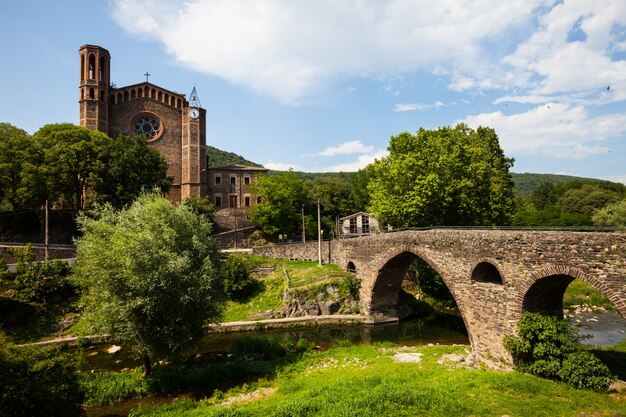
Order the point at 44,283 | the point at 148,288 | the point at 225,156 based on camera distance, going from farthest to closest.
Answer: the point at 225,156 < the point at 44,283 < the point at 148,288

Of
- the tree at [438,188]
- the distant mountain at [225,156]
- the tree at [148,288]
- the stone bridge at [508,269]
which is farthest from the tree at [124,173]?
the distant mountain at [225,156]

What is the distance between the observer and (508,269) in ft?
49.9

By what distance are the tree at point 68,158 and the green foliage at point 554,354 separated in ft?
144

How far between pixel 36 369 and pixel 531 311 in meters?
18.1

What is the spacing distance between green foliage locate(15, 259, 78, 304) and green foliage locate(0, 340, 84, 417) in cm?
1847

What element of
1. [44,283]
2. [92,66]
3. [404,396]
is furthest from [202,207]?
[404,396]

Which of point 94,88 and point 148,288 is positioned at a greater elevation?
point 94,88

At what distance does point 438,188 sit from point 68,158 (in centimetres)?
4049

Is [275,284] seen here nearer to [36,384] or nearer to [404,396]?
[404,396]

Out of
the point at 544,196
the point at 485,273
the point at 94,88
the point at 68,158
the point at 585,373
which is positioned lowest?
the point at 585,373

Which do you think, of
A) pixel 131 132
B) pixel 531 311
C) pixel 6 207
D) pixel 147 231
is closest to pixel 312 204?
pixel 131 132

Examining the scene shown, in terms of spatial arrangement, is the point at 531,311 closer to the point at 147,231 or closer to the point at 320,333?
the point at 320,333

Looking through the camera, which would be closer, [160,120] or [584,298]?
[584,298]

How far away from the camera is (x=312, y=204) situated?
62594 mm
